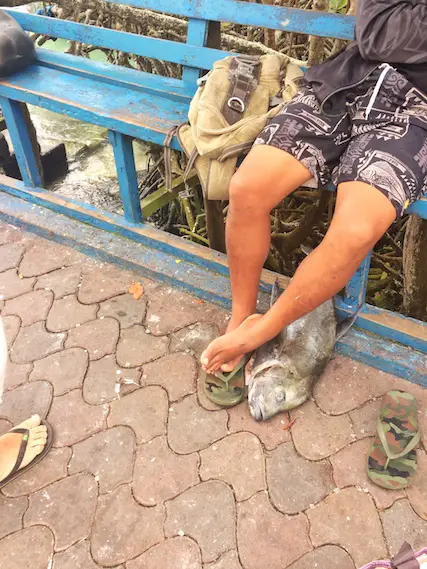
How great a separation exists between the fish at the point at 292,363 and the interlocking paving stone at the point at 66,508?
67 centimetres

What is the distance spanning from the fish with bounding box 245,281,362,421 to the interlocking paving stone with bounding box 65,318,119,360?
0.66 m

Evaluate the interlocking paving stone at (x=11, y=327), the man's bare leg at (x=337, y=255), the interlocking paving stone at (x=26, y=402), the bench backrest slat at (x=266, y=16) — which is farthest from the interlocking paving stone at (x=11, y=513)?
the bench backrest slat at (x=266, y=16)

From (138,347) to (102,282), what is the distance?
52 centimetres

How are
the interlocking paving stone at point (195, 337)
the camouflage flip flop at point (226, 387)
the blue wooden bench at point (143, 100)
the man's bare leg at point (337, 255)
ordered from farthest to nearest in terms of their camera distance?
the interlocking paving stone at point (195, 337)
the blue wooden bench at point (143, 100)
the camouflage flip flop at point (226, 387)
the man's bare leg at point (337, 255)

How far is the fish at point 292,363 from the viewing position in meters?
Answer: 1.99

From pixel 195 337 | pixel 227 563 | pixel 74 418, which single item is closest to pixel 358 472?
pixel 227 563

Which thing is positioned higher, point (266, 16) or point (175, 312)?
point (266, 16)

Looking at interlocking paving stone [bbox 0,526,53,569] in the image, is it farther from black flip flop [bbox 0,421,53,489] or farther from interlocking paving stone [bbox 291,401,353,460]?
interlocking paving stone [bbox 291,401,353,460]

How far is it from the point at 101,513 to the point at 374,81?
1.76 metres

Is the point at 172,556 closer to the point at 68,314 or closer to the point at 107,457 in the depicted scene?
the point at 107,457

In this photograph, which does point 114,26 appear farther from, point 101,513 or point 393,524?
point 393,524

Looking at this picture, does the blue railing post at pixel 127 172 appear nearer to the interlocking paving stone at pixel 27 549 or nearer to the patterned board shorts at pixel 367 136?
the patterned board shorts at pixel 367 136

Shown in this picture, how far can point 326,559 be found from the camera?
63.8 inches

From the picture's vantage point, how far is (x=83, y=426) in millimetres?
2027
